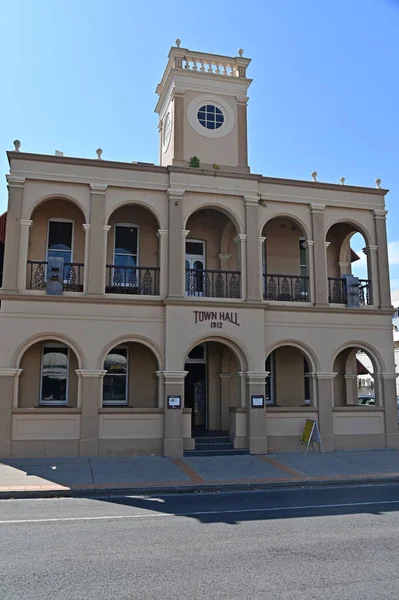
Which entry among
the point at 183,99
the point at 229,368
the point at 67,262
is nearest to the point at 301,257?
the point at 229,368

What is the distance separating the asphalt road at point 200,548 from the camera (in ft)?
18.3

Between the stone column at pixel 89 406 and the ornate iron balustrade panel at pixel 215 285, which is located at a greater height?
the ornate iron balustrade panel at pixel 215 285

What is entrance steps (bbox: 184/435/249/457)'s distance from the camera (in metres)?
15.2

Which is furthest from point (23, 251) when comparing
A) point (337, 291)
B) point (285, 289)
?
point (337, 291)

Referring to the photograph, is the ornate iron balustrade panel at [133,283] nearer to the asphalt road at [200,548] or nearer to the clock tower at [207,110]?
the clock tower at [207,110]

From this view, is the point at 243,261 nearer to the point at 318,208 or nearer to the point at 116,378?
the point at 318,208

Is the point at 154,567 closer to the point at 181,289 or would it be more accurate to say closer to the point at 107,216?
the point at 181,289

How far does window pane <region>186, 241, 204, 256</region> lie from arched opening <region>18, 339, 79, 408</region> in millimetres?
5114

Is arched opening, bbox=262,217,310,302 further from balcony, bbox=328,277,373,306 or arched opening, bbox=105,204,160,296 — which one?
arched opening, bbox=105,204,160,296

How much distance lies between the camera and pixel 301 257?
1931 cm

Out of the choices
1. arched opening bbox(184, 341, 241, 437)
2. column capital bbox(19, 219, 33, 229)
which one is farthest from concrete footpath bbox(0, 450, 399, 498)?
column capital bbox(19, 219, 33, 229)

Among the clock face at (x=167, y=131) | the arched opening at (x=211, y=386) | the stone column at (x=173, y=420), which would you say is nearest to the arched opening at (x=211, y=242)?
the arched opening at (x=211, y=386)

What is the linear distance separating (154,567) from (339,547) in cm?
247

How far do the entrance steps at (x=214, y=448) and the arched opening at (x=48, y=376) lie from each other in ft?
12.2
